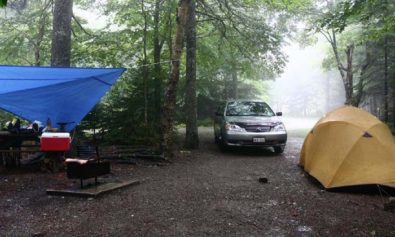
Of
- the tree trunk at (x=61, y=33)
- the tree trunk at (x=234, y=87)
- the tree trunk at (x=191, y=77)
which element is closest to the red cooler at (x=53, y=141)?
the tree trunk at (x=61, y=33)

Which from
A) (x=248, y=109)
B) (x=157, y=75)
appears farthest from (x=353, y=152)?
(x=157, y=75)

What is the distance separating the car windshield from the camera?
1230cm

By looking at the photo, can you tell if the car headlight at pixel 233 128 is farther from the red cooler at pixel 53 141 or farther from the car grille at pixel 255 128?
the red cooler at pixel 53 141

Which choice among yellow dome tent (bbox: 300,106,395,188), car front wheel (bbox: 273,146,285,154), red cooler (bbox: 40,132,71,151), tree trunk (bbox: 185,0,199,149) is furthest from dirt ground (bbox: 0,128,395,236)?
tree trunk (bbox: 185,0,199,149)

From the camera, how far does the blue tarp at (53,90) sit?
8172mm

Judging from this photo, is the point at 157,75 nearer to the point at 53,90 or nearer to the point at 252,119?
the point at 252,119

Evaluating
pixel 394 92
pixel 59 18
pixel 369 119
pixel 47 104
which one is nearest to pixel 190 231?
pixel 369 119

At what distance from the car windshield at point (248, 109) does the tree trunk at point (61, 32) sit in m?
5.52

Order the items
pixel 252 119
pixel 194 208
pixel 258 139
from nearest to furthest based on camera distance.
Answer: pixel 194 208, pixel 258 139, pixel 252 119

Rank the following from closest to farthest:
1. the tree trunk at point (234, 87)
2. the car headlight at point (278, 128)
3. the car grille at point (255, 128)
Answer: the car grille at point (255, 128)
the car headlight at point (278, 128)
the tree trunk at point (234, 87)

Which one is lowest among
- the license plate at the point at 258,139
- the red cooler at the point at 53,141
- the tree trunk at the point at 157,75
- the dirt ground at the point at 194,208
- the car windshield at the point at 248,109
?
the dirt ground at the point at 194,208

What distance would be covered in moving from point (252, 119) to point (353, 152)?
15.5 ft

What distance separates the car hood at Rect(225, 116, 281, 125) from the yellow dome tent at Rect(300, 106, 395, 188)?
3.10 metres

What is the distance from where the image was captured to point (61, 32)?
11305 millimetres
